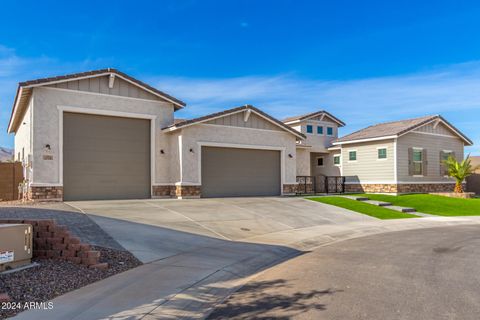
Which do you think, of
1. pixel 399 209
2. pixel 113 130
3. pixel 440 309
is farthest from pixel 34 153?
pixel 399 209

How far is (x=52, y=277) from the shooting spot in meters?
6.96

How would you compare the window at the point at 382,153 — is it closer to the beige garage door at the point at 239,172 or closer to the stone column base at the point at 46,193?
the beige garage door at the point at 239,172

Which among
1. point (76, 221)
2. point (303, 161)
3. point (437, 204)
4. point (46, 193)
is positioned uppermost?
point (303, 161)

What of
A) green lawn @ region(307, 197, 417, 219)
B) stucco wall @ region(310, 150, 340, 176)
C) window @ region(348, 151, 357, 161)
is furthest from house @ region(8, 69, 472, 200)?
stucco wall @ region(310, 150, 340, 176)

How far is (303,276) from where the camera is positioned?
7.68 m

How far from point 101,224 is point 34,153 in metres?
7.37

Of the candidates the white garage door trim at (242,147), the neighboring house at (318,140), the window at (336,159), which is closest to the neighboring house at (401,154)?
the window at (336,159)

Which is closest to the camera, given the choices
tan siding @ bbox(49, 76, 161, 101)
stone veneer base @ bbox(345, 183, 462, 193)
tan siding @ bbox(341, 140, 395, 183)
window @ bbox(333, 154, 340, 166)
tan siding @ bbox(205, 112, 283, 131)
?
tan siding @ bbox(49, 76, 161, 101)

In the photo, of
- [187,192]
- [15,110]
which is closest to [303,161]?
[187,192]

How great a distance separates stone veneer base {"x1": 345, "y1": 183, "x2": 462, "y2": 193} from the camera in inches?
1054

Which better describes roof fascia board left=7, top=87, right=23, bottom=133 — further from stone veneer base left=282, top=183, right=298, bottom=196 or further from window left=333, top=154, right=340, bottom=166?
window left=333, top=154, right=340, bottom=166

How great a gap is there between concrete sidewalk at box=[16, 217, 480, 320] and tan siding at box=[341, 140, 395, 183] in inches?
669

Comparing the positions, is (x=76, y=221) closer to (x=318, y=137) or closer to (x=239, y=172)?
(x=239, y=172)

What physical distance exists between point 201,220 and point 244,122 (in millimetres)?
9317
